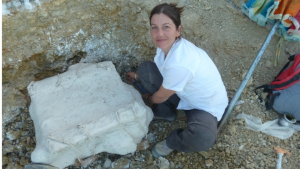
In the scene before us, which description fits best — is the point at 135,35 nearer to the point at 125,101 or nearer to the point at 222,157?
the point at 125,101

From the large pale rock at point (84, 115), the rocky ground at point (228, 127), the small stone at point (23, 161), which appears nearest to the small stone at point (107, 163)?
the rocky ground at point (228, 127)

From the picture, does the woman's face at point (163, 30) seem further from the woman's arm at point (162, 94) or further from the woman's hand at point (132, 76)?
the woman's hand at point (132, 76)

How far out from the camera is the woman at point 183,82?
1.72 meters

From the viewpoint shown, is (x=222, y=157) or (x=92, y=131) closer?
(x=92, y=131)

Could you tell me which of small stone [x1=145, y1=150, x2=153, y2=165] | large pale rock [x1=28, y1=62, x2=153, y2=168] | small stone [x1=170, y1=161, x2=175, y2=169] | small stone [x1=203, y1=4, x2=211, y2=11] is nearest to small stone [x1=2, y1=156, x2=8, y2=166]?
large pale rock [x1=28, y1=62, x2=153, y2=168]

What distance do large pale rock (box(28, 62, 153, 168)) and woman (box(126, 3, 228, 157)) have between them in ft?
0.90

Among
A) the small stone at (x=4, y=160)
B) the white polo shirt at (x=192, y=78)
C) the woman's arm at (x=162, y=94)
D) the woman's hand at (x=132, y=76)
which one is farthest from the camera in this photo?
the woman's hand at (x=132, y=76)

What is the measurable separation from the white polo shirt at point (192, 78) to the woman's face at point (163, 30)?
61mm

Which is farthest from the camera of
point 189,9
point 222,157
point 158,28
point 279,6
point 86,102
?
point 189,9

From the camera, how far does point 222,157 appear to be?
2186mm

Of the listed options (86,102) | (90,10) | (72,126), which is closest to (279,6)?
(90,10)

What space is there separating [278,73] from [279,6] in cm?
67

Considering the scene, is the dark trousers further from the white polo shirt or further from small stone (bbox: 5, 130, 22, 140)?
small stone (bbox: 5, 130, 22, 140)

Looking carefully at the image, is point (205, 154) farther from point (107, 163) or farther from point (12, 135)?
point (12, 135)
